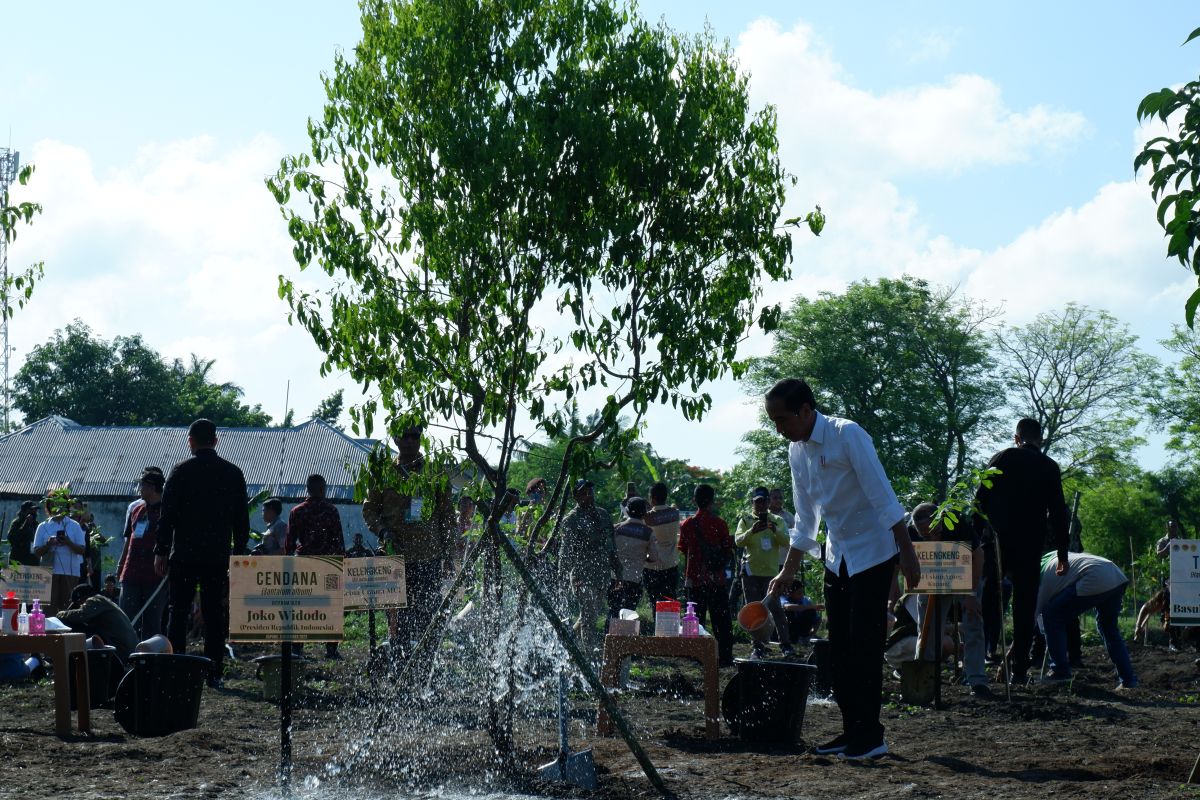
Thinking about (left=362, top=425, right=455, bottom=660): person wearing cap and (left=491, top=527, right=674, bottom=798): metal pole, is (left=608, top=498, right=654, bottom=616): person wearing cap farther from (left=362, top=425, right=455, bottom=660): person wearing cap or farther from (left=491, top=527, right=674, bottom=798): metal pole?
(left=491, top=527, right=674, bottom=798): metal pole

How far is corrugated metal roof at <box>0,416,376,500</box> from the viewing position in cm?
5316

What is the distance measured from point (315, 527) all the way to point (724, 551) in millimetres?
4236

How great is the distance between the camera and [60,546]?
15.3m

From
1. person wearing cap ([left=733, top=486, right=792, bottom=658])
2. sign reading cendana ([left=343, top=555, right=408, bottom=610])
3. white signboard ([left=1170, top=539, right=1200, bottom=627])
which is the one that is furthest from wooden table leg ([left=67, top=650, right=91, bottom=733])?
person wearing cap ([left=733, top=486, right=792, bottom=658])

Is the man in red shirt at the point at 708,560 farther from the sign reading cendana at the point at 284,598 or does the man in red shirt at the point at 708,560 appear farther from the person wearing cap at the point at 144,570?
the sign reading cendana at the point at 284,598

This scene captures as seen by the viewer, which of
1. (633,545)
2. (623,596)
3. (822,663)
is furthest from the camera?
(623,596)

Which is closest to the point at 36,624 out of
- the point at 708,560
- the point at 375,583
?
the point at 375,583

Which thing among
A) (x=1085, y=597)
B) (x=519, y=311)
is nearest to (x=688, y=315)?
(x=519, y=311)

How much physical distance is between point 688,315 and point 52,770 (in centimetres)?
408

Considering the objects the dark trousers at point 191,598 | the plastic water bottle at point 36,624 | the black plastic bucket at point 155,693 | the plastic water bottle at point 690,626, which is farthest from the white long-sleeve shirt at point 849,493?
the dark trousers at point 191,598

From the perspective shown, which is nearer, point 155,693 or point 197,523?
point 155,693

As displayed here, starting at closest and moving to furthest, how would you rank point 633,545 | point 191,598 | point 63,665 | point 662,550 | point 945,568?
point 63,665 < point 945,568 < point 191,598 < point 633,545 < point 662,550

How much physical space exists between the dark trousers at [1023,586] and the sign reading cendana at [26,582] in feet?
24.1

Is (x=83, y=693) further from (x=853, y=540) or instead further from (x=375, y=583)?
(x=853, y=540)
